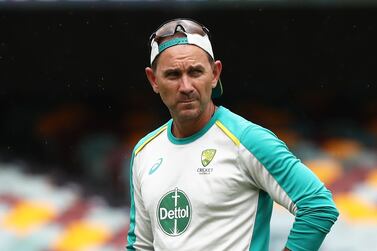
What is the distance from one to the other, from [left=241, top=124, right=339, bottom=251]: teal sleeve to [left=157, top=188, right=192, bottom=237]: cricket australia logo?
33 centimetres

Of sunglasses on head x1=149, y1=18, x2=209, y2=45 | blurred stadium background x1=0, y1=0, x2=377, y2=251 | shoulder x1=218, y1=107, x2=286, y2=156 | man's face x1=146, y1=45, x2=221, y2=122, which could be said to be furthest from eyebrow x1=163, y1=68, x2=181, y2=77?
blurred stadium background x1=0, y1=0, x2=377, y2=251

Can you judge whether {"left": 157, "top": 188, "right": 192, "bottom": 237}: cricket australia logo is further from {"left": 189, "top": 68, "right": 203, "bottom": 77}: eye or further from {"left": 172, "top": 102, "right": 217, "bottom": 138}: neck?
{"left": 189, "top": 68, "right": 203, "bottom": 77}: eye

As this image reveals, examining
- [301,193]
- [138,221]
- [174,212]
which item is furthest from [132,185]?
[301,193]

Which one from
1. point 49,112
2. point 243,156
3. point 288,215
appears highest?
point 49,112

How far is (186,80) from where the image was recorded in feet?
11.5

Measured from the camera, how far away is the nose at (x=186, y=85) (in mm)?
3490

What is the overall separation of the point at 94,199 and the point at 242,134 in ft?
14.7

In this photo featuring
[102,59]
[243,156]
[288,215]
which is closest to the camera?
[243,156]

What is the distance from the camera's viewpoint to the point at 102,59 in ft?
26.0

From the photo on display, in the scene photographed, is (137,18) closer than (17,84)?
Yes

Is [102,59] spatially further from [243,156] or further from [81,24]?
[243,156]

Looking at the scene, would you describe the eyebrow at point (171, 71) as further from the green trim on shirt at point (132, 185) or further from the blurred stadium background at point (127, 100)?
the blurred stadium background at point (127, 100)

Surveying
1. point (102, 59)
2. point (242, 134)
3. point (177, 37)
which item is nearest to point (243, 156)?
point (242, 134)

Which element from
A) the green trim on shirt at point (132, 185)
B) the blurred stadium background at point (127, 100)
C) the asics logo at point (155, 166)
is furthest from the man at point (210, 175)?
the blurred stadium background at point (127, 100)
